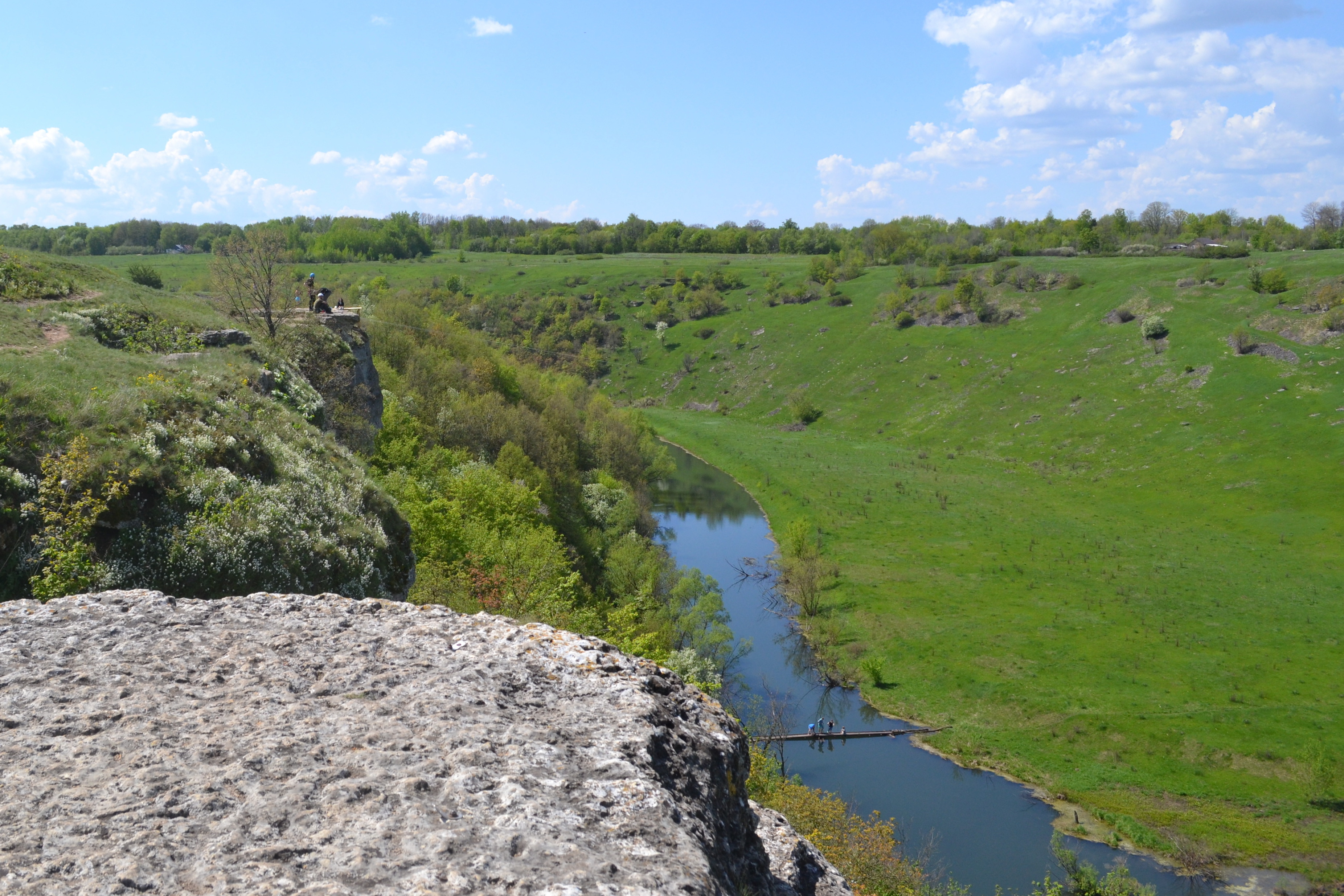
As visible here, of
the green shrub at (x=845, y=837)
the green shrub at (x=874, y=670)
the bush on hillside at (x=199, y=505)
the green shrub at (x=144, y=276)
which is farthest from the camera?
the green shrub at (x=874, y=670)

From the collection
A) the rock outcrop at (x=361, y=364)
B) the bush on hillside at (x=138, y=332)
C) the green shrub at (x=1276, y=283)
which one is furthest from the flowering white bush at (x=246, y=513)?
the green shrub at (x=1276, y=283)

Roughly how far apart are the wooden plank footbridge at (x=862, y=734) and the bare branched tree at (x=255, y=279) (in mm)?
30424

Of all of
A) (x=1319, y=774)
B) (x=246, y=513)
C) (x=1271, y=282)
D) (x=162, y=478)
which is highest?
(x=1271, y=282)

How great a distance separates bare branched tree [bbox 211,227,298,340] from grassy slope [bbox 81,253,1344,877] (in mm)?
35428

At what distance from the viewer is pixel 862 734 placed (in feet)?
Answer: 135

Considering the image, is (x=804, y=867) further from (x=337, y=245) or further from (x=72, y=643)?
(x=337, y=245)

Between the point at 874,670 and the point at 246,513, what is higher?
the point at 246,513

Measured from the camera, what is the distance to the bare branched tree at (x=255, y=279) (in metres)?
32.8

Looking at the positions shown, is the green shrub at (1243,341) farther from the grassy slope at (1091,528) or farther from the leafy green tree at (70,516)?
the leafy green tree at (70,516)

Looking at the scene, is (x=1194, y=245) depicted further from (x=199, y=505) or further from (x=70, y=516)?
(x=70, y=516)

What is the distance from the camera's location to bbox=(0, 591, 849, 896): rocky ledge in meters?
5.79

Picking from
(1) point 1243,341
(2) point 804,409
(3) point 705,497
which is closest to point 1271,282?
(1) point 1243,341

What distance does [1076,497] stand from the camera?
247ft

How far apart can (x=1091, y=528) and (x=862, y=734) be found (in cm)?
3614
